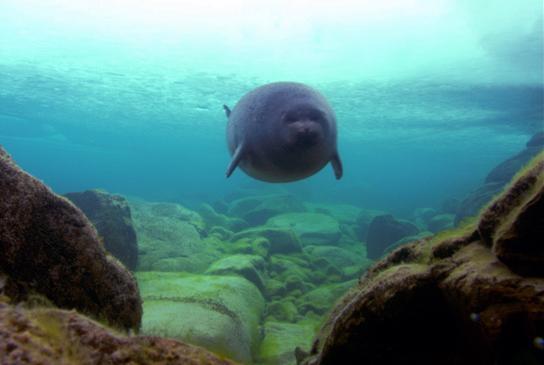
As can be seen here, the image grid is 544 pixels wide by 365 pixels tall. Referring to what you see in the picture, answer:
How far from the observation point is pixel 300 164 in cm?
462

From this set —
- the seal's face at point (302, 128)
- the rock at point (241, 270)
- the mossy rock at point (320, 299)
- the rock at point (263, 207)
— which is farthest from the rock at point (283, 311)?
the rock at point (263, 207)

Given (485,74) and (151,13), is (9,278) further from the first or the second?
(485,74)

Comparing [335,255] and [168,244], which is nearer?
[168,244]

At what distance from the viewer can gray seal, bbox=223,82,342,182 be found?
4.37m

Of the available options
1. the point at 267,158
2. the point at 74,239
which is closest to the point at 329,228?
the point at 267,158

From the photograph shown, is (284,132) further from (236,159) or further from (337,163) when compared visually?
(337,163)

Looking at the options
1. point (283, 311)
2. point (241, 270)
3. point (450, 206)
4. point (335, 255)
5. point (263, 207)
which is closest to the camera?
point (283, 311)

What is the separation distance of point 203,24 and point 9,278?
62.8 feet

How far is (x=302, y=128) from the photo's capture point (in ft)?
13.8

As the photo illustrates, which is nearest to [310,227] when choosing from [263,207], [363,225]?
[263,207]

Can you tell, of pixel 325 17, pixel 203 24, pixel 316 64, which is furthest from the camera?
pixel 316 64

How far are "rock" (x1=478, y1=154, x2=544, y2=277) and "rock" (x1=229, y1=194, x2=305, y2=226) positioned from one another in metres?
21.2

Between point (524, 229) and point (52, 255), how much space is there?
2731 mm

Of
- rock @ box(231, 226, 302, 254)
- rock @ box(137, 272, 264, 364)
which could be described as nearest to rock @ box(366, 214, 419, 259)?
rock @ box(231, 226, 302, 254)
